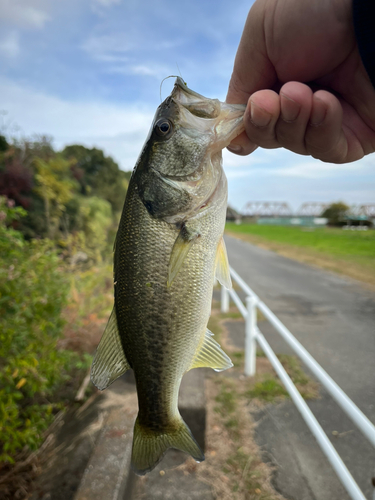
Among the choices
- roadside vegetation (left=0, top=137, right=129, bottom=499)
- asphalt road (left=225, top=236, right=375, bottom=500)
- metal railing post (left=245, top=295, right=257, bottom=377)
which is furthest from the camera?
metal railing post (left=245, top=295, right=257, bottom=377)

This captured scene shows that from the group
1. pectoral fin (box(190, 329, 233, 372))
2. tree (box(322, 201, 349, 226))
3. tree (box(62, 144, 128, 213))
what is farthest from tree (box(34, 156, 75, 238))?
tree (box(322, 201, 349, 226))

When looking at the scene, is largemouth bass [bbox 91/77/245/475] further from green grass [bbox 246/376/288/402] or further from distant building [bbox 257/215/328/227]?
distant building [bbox 257/215/328/227]

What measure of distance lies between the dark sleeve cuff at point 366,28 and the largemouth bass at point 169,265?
22.8 inches

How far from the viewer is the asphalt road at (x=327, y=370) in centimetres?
386

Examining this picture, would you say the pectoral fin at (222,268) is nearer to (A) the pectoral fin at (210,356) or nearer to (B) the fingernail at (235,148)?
(A) the pectoral fin at (210,356)

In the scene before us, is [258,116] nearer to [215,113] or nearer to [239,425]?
[215,113]

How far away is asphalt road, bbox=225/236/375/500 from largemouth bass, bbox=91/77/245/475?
118 inches

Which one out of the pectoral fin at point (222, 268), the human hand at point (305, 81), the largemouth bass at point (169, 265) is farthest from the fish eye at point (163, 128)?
the pectoral fin at point (222, 268)

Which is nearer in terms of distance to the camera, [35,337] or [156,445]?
[156,445]

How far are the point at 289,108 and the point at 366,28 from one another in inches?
18.1

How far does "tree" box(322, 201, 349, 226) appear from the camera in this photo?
4800 centimetres

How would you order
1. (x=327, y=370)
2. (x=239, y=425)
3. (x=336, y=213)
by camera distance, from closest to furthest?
(x=239, y=425) → (x=327, y=370) → (x=336, y=213)

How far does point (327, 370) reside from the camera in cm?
593

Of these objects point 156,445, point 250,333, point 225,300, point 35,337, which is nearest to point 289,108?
point 156,445
